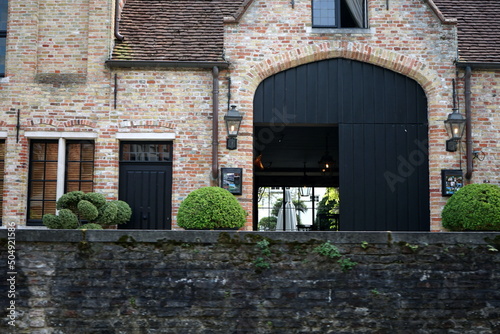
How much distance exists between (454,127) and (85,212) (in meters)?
7.39

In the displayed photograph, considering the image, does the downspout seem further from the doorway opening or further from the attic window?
the doorway opening

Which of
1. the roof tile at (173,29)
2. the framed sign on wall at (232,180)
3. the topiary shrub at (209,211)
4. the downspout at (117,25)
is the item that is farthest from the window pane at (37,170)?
the framed sign on wall at (232,180)

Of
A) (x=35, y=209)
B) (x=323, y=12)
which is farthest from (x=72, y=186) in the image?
(x=323, y=12)

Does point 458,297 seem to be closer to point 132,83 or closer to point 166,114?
point 166,114

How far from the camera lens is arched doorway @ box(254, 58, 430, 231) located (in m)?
12.3

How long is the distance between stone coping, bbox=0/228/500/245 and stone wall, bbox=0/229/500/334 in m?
0.01

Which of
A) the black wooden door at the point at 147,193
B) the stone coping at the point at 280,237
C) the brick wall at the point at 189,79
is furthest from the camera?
the black wooden door at the point at 147,193

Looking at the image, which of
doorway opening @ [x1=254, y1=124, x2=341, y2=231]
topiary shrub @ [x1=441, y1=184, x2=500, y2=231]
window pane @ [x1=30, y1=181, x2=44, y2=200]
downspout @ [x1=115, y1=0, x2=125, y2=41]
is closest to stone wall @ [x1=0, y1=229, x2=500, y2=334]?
topiary shrub @ [x1=441, y1=184, x2=500, y2=231]

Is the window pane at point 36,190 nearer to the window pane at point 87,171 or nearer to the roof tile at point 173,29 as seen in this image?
the window pane at point 87,171

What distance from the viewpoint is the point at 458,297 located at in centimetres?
795

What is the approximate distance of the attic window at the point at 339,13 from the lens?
41.5 feet

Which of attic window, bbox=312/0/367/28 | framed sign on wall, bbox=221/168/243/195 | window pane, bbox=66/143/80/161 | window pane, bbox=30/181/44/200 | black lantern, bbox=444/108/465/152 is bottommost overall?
window pane, bbox=30/181/44/200

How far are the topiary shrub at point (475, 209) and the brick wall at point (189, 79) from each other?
107 centimetres

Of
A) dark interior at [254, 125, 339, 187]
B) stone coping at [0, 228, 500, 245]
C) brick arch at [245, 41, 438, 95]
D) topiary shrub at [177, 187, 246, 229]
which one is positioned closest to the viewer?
stone coping at [0, 228, 500, 245]
